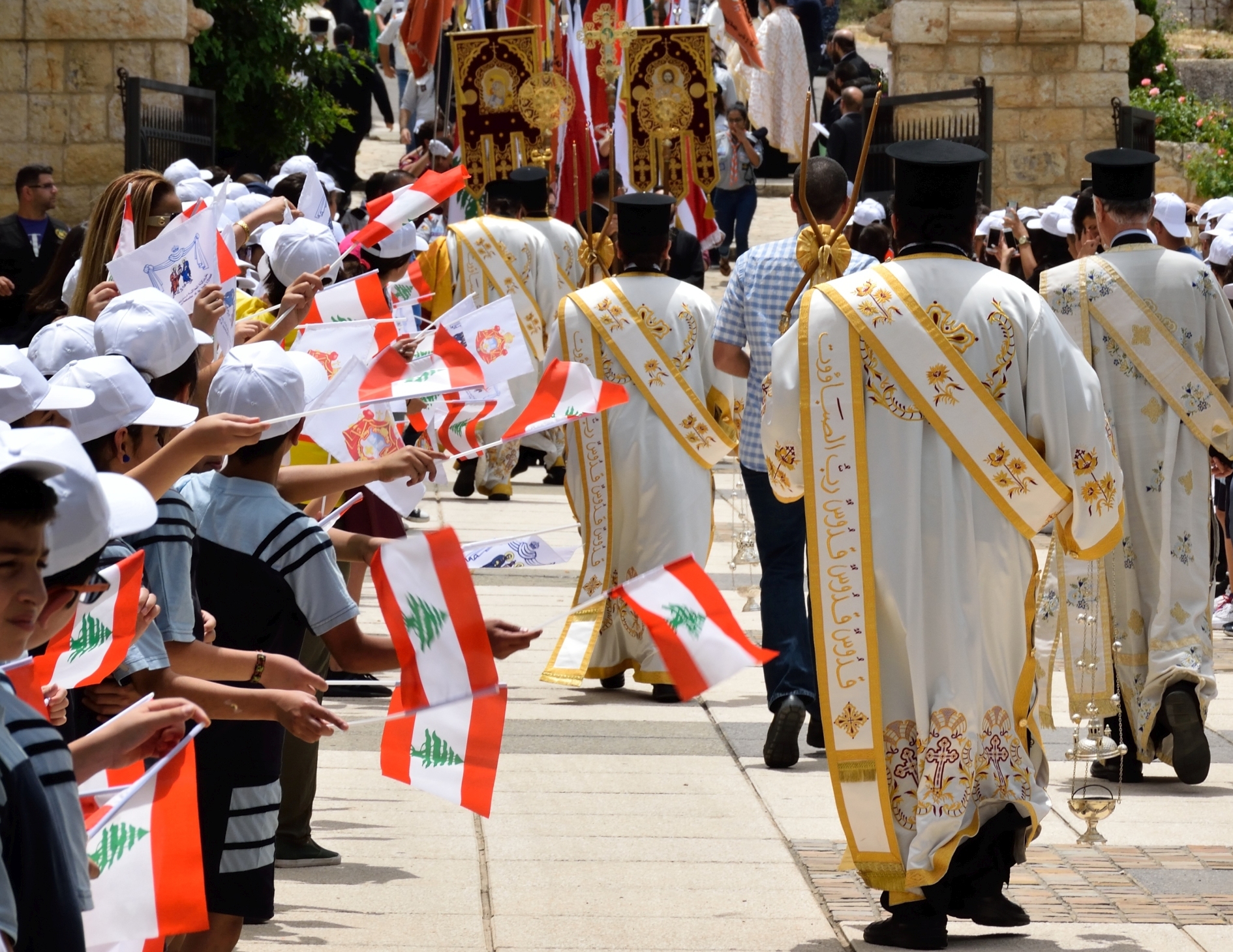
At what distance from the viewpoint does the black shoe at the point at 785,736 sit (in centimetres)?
659

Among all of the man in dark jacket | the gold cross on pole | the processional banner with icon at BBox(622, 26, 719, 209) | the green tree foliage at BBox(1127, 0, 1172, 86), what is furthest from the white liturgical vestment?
the green tree foliage at BBox(1127, 0, 1172, 86)

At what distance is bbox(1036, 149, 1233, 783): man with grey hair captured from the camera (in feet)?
20.8

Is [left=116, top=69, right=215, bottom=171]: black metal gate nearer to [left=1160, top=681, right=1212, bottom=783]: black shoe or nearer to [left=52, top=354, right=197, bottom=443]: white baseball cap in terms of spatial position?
[left=1160, top=681, right=1212, bottom=783]: black shoe

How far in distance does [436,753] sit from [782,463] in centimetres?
169

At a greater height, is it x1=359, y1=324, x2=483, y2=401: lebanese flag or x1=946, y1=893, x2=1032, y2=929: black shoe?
x1=359, y1=324, x2=483, y2=401: lebanese flag

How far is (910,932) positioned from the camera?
4.68 meters

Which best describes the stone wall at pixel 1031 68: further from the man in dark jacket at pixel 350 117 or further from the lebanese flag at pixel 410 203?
the lebanese flag at pixel 410 203

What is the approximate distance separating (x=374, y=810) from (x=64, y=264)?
7.73 feet

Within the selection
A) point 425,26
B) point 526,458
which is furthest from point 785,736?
point 425,26

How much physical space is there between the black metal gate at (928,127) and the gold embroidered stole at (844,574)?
428 inches

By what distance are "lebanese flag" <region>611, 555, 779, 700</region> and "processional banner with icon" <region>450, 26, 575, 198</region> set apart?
10.2 meters

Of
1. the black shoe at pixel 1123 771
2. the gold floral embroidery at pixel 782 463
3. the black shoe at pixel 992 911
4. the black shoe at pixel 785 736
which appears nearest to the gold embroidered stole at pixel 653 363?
the black shoe at pixel 785 736

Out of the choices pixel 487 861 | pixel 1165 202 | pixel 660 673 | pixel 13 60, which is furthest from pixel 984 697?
pixel 13 60

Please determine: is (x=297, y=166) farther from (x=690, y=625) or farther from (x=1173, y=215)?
(x=690, y=625)
